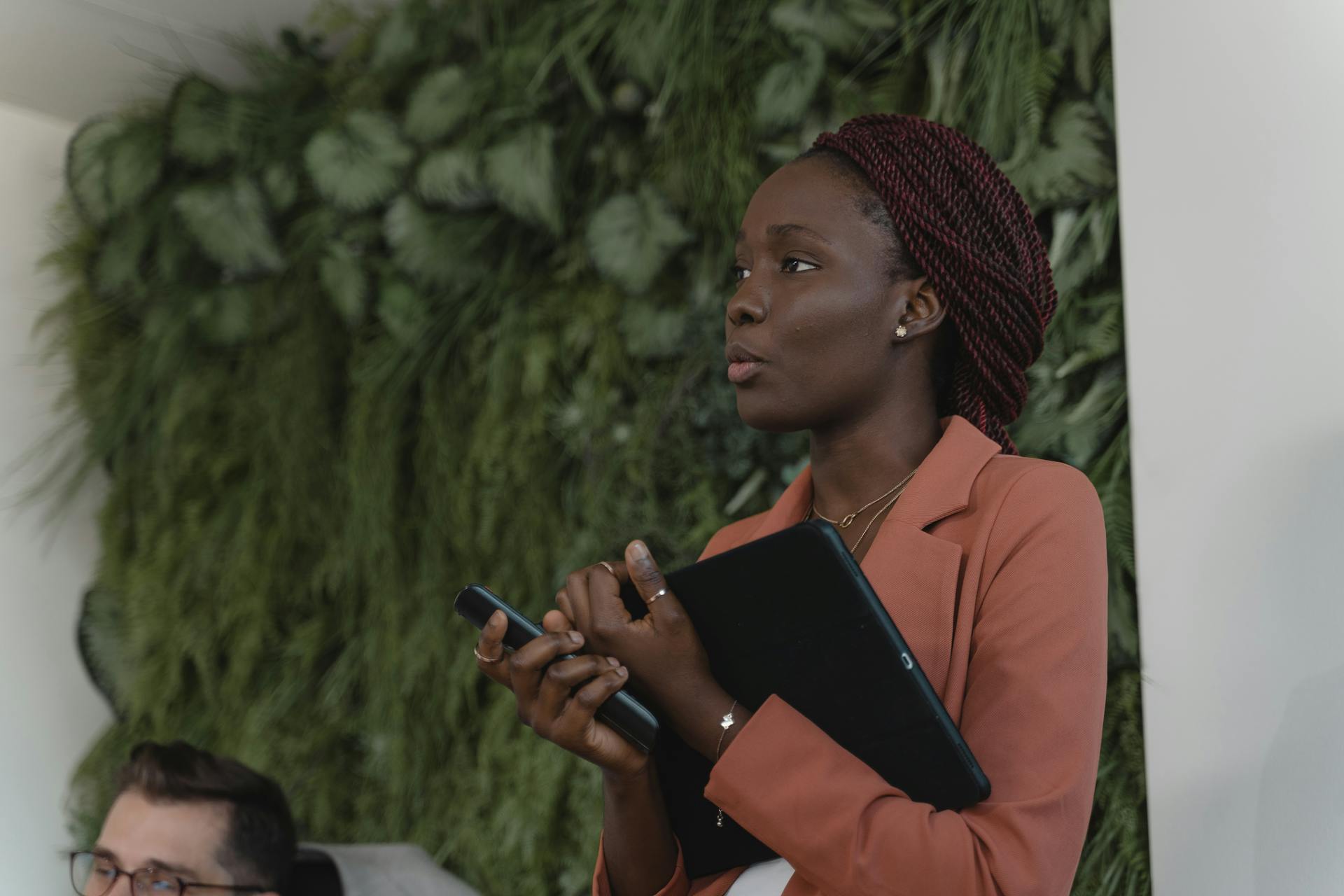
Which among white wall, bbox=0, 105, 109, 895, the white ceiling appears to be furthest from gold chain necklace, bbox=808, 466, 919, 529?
A: white wall, bbox=0, 105, 109, 895

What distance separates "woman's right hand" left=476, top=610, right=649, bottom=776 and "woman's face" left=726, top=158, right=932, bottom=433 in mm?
268

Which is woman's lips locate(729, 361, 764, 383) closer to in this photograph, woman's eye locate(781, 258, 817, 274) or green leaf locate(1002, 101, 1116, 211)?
woman's eye locate(781, 258, 817, 274)

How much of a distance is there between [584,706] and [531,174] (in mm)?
1537

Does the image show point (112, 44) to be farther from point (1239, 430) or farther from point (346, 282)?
point (1239, 430)

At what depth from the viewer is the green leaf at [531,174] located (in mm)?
2281

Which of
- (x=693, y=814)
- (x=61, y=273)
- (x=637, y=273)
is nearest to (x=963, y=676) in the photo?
(x=693, y=814)

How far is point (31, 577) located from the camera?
2.92 m

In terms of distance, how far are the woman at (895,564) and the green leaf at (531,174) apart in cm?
118

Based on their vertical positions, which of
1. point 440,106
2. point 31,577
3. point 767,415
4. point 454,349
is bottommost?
point 31,577

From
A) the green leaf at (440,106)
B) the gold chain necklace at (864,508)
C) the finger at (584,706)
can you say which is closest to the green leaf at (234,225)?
the green leaf at (440,106)

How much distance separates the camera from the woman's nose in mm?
1080

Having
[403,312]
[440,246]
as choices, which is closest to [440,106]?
[440,246]

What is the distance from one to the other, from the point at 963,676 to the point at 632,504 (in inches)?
47.9

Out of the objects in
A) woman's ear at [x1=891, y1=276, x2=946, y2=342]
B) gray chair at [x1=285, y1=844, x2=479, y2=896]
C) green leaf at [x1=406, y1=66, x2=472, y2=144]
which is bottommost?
gray chair at [x1=285, y1=844, x2=479, y2=896]
